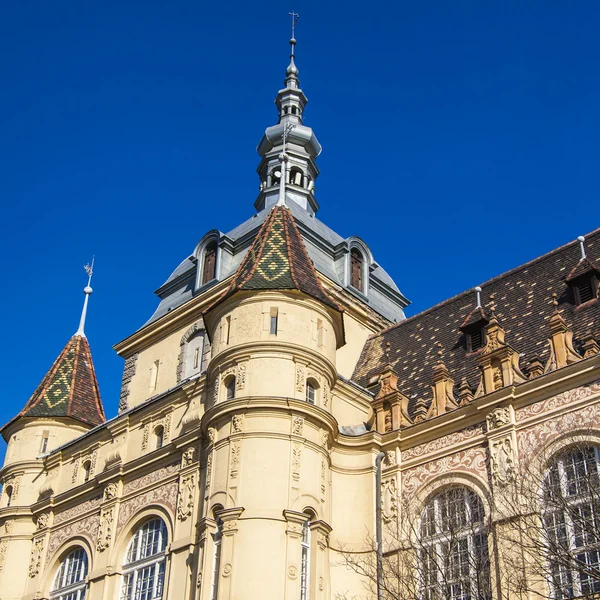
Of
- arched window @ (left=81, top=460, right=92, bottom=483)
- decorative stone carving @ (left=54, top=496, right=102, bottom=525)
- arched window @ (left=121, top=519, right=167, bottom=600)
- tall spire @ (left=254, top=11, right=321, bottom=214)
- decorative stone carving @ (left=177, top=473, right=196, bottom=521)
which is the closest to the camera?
decorative stone carving @ (left=177, top=473, right=196, bottom=521)

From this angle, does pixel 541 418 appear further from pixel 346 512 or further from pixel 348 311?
pixel 348 311

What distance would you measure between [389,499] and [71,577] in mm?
11771

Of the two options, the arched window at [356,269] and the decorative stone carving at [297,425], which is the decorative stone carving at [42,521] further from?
the arched window at [356,269]

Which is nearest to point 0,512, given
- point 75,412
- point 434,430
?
point 75,412

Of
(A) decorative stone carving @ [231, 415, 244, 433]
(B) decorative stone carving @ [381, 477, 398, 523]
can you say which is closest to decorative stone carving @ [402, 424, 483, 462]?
(B) decorative stone carving @ [381, 477, 398, 523]

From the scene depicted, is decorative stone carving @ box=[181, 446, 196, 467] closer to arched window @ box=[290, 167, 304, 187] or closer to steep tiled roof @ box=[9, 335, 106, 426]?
steep tiled roof @ box=[9, 335, 106, 426]

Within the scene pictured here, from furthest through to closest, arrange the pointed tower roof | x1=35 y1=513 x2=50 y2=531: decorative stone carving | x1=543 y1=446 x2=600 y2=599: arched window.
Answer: the pointed tower roof → x1=35 y1=513 x2=50 y2=531: decorative stone carving → x1=543 y1=446 x2=600 y2=599: arched window

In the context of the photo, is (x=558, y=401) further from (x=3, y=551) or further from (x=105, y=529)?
(x=3, y=551)

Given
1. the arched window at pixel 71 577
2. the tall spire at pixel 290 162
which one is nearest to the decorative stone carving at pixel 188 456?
the arched window at pixel 71 577

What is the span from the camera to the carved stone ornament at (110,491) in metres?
31.7

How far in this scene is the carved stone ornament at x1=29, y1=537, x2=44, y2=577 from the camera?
111ft

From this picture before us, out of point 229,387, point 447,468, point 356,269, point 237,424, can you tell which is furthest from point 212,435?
point 356,269

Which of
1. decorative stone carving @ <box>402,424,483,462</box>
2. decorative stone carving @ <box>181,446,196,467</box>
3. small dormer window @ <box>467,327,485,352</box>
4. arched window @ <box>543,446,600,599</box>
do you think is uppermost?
small dormer window @ <box>467,327,485,352</box>

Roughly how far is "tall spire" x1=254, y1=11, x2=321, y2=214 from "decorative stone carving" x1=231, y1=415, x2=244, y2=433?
20.0 metres
